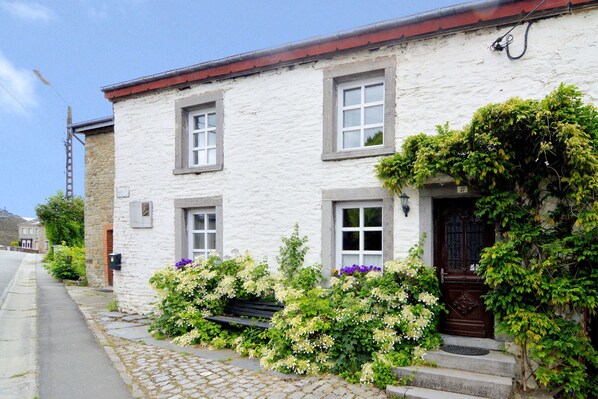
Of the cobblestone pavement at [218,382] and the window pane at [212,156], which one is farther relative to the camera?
the window pane at [212,156]

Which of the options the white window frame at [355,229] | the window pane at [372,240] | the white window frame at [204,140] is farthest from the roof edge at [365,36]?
the window pane at [372,240]

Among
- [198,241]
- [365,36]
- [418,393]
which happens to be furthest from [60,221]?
[418,393]

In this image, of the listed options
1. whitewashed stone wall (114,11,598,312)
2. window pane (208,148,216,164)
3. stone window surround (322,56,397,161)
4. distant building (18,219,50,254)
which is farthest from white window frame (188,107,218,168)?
distant building (18,219,50,254)

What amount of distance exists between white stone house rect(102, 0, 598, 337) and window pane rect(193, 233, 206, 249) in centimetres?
3

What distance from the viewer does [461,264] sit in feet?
20.5

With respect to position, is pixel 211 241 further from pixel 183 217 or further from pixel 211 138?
pixel 211 138

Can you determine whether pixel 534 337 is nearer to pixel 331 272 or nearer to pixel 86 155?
pixel 331 272

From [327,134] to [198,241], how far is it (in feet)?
13.5

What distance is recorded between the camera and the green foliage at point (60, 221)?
25844 millimetres

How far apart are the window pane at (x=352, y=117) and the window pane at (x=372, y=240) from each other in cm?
206

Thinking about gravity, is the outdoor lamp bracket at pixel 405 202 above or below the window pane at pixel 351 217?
above

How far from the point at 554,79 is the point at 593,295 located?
3085mm

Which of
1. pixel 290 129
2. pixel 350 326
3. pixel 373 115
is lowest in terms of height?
pixel 350 326

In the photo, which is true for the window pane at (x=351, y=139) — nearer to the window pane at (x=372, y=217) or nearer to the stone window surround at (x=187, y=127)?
the window pane at (x=372, y=217)
